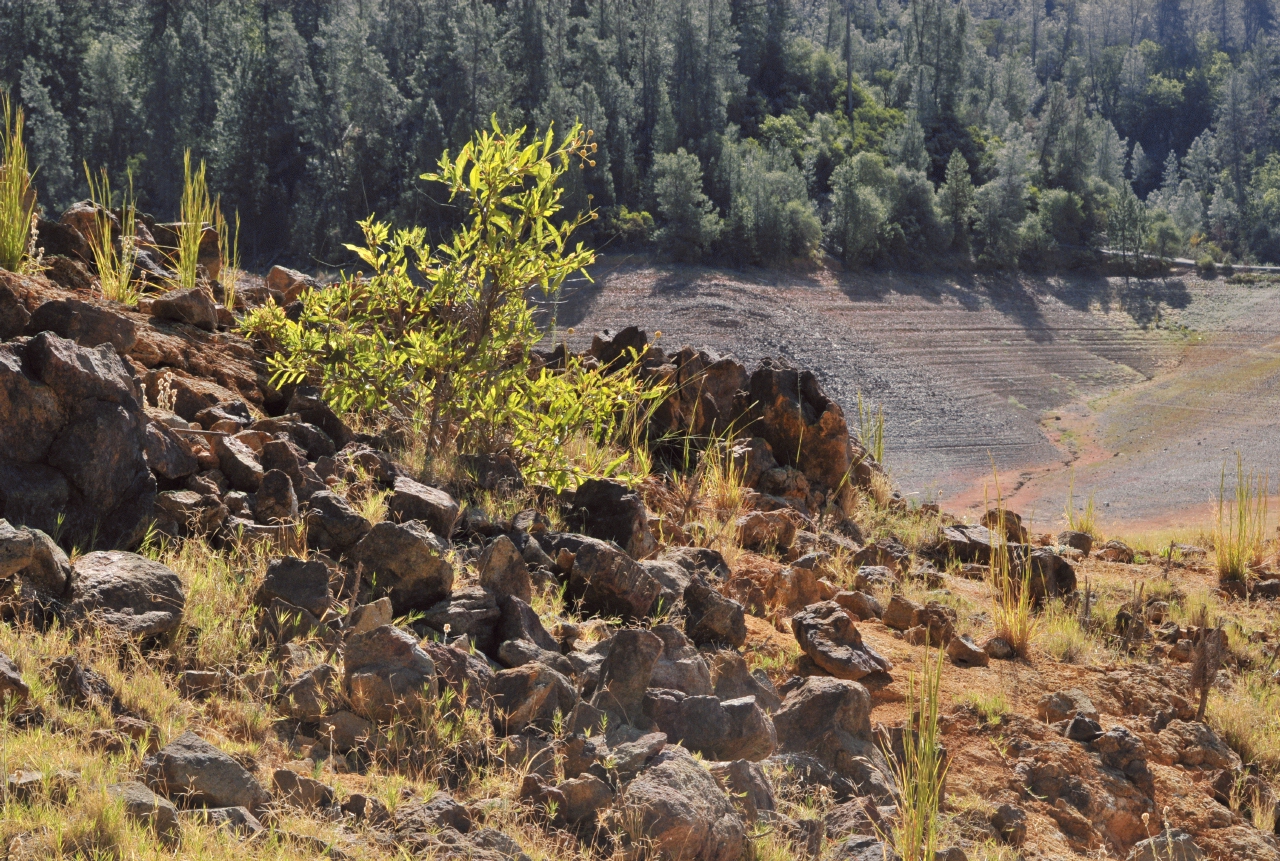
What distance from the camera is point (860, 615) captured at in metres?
4.48

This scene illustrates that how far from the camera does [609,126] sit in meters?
36.7

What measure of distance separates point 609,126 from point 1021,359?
1662 cm

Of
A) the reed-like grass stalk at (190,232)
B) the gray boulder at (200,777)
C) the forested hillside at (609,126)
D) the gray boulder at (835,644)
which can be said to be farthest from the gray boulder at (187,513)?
the forested hillside at (609,126)

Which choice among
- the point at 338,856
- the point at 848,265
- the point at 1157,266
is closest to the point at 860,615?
the point at 338,856

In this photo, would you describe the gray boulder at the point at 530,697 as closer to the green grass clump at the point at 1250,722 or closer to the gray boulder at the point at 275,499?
the gray boulder at the point at 275,499

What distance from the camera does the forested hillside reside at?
32.5 meters

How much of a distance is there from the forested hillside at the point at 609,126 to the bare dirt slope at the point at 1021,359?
8.68 ft

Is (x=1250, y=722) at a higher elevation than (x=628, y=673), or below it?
below

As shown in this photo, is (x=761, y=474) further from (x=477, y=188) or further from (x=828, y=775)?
(x=828, y=775)

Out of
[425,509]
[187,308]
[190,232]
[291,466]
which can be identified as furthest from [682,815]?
[190,232]

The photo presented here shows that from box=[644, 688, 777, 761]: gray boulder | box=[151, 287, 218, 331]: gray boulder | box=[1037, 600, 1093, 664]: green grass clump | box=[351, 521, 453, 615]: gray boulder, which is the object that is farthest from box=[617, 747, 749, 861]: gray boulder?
box=[151, 287, 218, 331]: gray boulder

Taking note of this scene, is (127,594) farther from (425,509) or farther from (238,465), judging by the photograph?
(425,509)

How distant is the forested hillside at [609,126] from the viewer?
107 feet

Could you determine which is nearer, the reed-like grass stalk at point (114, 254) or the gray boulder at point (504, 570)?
the gray boulder at point (504, 570)
